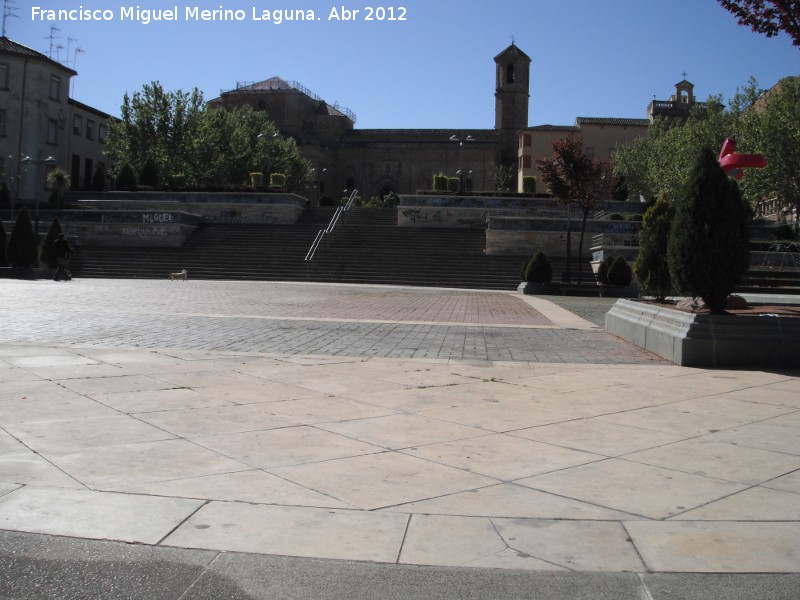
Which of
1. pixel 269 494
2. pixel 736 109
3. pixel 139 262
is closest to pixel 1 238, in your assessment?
pixel 139 262

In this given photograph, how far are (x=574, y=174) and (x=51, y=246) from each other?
21635 mm

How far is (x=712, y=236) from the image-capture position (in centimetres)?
966

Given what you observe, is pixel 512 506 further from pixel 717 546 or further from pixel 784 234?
pixel 784 234

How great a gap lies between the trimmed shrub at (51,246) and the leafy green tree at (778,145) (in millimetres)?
35710

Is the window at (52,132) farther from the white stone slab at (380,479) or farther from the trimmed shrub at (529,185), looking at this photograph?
the white stone slab at (380,479)

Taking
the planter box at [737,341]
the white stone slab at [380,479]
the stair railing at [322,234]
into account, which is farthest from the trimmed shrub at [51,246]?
the white stone slab at [380,479]

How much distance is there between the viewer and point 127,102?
57688 mm

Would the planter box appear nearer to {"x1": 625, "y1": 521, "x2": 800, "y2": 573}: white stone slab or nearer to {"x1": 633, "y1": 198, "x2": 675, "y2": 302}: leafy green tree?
{"x1": 633, "y1": 198, "x2": 675, "y2": 302}: leafy green tree

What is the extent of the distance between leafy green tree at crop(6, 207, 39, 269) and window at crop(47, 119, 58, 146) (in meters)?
28.0

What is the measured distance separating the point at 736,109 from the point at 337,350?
50.1 m

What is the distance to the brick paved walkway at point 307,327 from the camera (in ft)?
34.4

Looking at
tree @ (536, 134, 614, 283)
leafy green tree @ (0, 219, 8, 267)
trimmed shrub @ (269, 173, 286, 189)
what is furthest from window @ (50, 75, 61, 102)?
tree @ (536, 134, 614, 283)

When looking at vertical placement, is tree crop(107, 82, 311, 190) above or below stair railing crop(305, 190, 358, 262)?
above

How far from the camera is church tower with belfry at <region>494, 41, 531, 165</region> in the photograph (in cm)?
9212
